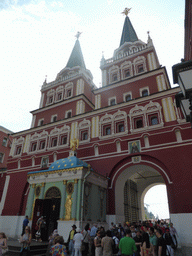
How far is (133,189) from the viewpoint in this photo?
20125 millimetres

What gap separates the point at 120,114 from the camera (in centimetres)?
1700

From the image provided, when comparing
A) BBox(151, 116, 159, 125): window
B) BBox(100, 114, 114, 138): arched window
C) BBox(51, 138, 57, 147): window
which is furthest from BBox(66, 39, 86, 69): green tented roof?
BBox(151, 116, 159, 125): window

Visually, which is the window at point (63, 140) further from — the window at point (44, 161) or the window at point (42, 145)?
the window at point (42, 145)

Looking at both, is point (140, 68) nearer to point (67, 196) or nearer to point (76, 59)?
point (76, 59)

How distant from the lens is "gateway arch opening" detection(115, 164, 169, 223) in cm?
1520

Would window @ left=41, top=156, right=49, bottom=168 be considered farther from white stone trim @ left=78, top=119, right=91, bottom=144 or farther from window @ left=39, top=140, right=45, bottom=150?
white stone trim @ left=78, top=119, right=91, bottom=144

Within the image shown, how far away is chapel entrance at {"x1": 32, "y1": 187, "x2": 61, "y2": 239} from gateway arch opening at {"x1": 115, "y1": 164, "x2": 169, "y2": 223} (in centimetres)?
461

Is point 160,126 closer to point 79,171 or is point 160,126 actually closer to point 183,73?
point 79,171

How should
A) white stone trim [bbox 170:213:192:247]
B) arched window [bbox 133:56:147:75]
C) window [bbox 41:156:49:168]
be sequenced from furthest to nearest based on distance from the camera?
1. arched window [bbox 133:56:147:75]
2. window [bbox 41:156:49:168]
3. white stone trim [bbox 170:213:192:247]

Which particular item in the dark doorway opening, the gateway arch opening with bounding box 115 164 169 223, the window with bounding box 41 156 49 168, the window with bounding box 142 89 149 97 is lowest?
the dark doorway opening

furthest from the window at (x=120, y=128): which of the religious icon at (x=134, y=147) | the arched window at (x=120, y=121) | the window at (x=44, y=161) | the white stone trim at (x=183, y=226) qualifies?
the window at (x=44, y=161)

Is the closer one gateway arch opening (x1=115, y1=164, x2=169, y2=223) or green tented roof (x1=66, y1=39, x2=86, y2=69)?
gateway arch opening (x1=115, y1=164, x2=169, y2=223)

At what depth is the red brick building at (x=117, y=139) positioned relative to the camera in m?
13.4

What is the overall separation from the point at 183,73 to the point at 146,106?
39.4 ft
